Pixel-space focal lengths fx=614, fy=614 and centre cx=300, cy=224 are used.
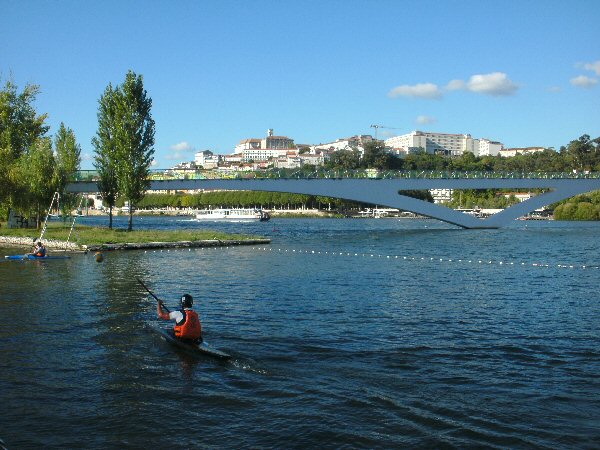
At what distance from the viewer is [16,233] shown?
54.5 m

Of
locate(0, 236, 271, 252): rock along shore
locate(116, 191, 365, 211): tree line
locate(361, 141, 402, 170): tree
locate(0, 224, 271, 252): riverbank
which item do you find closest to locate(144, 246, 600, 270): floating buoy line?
locate(0, 236, 271, 252): rock along shore

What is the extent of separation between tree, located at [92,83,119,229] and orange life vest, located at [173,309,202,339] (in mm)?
45724

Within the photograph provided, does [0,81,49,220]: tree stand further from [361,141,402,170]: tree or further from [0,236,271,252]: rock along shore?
[361,141,402,170]: tree

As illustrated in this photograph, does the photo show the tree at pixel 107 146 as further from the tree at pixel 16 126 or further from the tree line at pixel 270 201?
the tree line at pixel 270 201

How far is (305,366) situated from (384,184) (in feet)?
225

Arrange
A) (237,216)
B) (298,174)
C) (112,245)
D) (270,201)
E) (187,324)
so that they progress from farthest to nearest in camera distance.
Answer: (270,201)
(237,216)
(298,174)
(112,245)
(187,324)

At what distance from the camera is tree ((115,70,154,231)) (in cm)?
5888

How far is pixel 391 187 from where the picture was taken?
3275 inches

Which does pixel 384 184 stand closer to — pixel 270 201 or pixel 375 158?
pixel 375 158

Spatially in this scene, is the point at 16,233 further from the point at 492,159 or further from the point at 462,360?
the point at 492,159

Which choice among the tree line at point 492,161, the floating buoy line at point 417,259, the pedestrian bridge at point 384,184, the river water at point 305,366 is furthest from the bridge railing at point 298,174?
the tree line at point 492,161

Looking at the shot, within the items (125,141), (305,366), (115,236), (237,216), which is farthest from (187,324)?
(237,216)

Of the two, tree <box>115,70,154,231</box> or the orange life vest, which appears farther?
tree <box>115,70,154,231</box>

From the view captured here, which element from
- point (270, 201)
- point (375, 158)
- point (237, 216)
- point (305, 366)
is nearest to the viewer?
point (305, 366)
